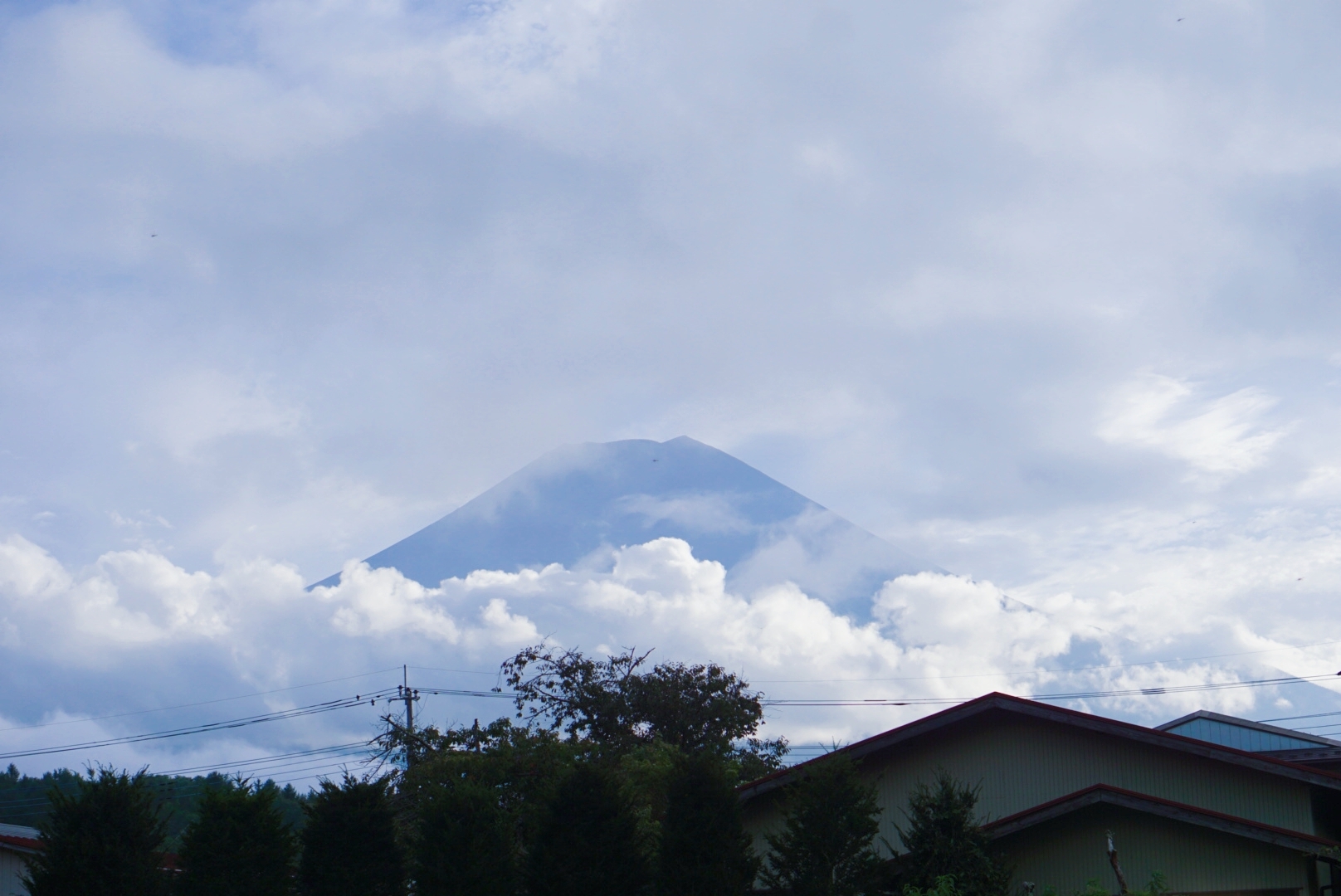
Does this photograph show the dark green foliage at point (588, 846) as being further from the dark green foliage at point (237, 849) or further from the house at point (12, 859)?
the house at point (12, 859)

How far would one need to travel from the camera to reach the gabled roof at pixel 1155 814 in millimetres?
17266

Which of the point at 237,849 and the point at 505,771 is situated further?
the point at 505,771

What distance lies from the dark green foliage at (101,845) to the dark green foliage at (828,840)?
1202 cm

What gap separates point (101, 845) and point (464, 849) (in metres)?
6.98

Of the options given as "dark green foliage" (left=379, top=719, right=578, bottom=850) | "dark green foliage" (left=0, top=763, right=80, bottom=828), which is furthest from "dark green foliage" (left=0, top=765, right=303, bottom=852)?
"dark green foliage" (left=379, top=719, right=578, bottom=850)

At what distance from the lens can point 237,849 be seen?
71.4 feet

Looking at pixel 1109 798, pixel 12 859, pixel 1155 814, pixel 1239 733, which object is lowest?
pixel 12 859

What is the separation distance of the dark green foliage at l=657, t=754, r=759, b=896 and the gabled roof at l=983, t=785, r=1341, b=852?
13.9ft

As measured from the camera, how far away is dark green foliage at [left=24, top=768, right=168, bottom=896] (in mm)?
20719

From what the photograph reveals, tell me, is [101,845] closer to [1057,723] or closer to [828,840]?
[828,840]

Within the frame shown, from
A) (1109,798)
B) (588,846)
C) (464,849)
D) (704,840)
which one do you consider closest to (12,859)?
(464,849)

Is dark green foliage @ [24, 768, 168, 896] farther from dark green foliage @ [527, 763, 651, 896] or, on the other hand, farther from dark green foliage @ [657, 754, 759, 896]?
dark green foliage @ [657, 754, 759, 896]

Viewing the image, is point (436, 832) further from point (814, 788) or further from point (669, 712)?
point (669, 712)

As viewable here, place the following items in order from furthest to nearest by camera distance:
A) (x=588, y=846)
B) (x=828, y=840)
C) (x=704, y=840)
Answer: (x=588, y=846) → (x=704, y=840) → (x=828, y=840)
